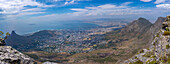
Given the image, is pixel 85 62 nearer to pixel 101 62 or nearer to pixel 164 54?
pixel 101 62

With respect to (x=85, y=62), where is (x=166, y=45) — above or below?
above

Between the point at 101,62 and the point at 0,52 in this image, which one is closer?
the point at 0,52

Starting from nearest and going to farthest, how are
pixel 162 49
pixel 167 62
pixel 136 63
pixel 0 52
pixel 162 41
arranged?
pixel 0 52 < pixel 167 62 < pixel 162 49 < pixel 162 41 < pixel 136 63

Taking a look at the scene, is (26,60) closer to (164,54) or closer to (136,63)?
(164,54)

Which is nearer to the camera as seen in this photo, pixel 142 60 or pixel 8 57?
pixel 8 57

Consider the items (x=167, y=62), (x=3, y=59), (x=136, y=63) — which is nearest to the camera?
(x=3, y=59)

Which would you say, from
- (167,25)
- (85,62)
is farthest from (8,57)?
(85,62)

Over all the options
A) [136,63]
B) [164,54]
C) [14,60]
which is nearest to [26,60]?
[14,60]

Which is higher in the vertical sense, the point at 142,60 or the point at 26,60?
the point at 26,60

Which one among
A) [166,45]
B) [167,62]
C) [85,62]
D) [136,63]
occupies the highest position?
[166,45]
